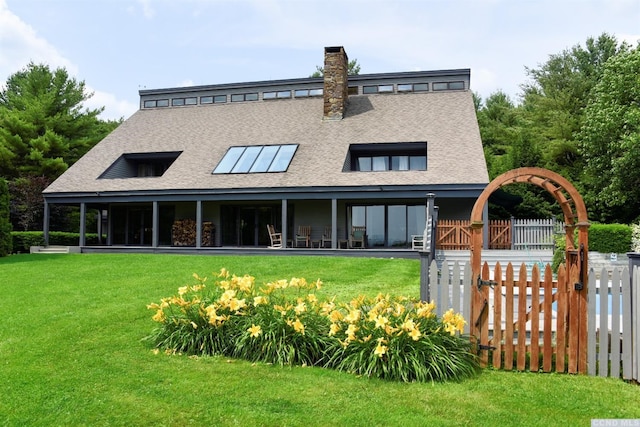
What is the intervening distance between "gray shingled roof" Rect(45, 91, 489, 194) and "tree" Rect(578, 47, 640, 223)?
19.6ft

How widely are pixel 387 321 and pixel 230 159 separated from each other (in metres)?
17.2

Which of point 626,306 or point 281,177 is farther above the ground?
point 281,177

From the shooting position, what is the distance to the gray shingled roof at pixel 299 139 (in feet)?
61.0

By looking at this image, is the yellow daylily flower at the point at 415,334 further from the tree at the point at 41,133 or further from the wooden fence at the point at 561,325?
the tree at the point at 41,133

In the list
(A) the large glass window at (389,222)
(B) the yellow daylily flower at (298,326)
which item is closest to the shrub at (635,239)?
(A) the large glass window at (389,222)

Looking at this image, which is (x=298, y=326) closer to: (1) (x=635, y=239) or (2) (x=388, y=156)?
(1) (x=635, y=239)

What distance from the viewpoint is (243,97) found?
2639 cm

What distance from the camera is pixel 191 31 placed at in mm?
13258

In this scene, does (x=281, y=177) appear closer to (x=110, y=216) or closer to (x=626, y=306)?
(x=110, y=216)

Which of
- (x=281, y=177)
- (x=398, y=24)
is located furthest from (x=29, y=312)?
(x=281, y=177)

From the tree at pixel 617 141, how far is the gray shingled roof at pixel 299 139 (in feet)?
19.6

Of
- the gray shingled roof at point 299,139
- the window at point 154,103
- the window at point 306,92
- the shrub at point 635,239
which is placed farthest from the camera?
the window at point 154,103

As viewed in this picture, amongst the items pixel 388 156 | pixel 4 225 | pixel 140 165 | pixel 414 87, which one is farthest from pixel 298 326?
pixel 414 87

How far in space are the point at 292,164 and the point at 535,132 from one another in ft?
61.6
